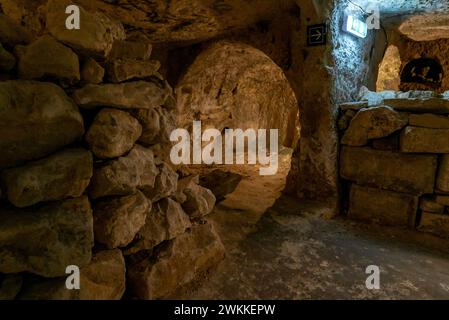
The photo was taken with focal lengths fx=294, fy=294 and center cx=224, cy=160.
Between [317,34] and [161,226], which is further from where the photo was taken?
[317,34]

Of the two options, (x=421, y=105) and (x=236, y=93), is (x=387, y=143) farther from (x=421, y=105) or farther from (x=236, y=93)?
(x=236, y=93)

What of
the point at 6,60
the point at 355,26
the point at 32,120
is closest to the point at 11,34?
the point at 6,60

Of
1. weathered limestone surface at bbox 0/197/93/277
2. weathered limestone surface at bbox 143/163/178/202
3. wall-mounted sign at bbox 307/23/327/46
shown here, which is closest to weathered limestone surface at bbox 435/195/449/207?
wall-mounted sign at bbox 307/23/327/46

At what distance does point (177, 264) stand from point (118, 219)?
0.58 m

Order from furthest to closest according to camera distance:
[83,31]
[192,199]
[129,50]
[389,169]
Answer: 1. [389,169]
2. [192,199]
3. [129,50]
4. [83,31]

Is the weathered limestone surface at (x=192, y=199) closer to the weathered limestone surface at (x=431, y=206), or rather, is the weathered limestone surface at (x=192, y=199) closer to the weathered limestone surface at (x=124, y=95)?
the weathered limestone surface at (x=124, y=95)

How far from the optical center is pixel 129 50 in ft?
6.20

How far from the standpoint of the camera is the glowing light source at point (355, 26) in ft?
11.8

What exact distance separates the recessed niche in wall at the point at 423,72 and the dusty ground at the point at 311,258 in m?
4.58

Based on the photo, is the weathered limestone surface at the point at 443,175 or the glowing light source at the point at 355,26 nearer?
the weathered limestone surface at the point at 443,175

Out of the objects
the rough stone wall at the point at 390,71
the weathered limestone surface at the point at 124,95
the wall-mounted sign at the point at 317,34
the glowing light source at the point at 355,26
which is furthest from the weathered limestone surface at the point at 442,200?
the rough stone wall at the point at 390,71
